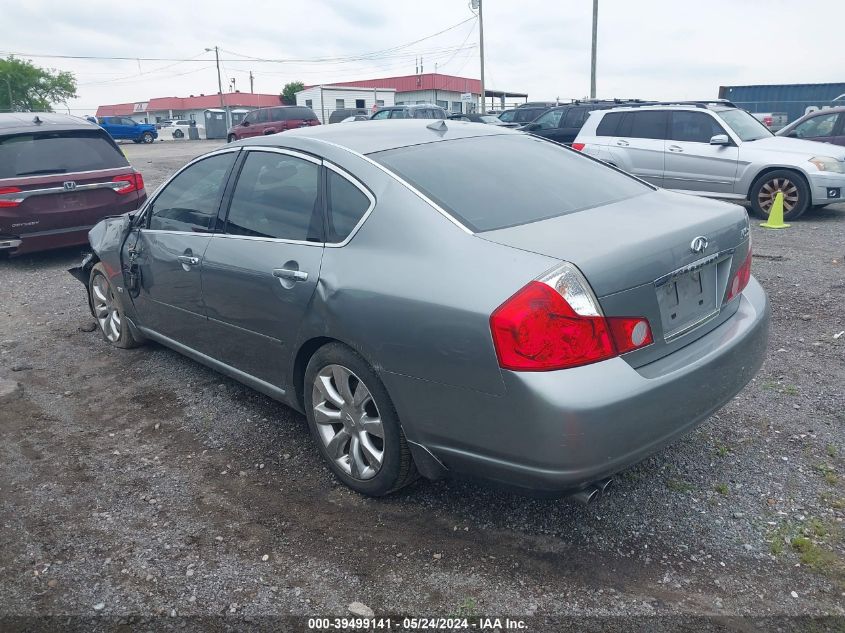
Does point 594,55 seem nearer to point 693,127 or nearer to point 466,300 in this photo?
point 693,127

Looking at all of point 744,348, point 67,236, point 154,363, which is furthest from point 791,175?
point 67,236

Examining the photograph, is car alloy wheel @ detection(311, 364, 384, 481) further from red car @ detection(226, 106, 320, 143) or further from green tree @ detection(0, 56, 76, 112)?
green tree @ detection(0, 56, 76, 112)

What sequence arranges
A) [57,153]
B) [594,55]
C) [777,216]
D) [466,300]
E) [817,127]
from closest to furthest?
[466,300] → [57,153] → [777,216] → [817,127] → [594,55]

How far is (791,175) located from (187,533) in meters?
9.74

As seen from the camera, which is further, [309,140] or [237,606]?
[309,140]

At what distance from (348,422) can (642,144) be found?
9.23m

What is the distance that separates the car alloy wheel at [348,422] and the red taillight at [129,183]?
6283mm

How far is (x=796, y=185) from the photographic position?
32.9 ft

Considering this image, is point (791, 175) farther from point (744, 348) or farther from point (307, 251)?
point (307, 251)

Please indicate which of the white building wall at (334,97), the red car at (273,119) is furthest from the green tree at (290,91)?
the red car at (273,119)

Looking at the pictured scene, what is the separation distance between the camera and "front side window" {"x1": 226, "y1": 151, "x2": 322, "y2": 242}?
348cm

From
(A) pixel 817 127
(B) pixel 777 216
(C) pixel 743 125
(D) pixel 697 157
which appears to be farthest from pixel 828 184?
(A) pixel 817 127

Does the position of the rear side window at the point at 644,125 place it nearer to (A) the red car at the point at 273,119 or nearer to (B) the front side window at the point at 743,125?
(B) the front side window at the point at 743,125

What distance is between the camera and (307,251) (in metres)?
3.36
